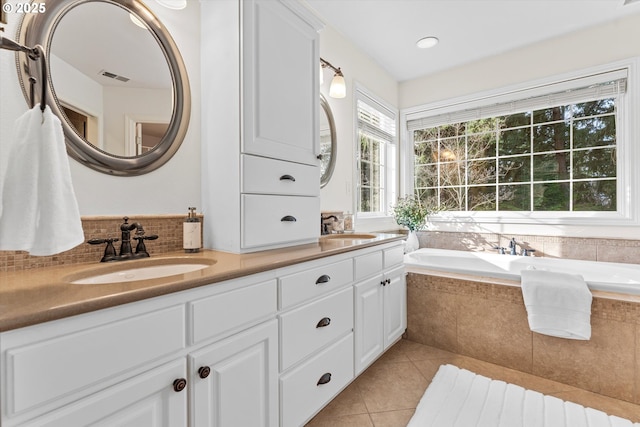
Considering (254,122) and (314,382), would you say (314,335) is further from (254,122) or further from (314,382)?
(254,122)

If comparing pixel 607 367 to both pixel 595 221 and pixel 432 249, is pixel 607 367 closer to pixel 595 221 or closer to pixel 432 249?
pixel 595 221

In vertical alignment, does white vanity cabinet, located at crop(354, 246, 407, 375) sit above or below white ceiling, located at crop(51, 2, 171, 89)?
below

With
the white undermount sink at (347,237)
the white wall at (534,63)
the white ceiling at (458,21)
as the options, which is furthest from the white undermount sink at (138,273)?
the white wall at (534,63)

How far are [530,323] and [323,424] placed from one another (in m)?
1.37

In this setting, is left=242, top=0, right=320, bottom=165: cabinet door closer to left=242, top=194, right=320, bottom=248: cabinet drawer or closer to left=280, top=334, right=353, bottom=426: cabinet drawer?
left=242, top=194, right=320, bottom=248: cabinet drawer

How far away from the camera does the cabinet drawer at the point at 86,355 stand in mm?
603

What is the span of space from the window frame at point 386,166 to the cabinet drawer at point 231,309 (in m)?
1.73

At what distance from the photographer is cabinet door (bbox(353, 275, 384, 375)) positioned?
65.5 inches

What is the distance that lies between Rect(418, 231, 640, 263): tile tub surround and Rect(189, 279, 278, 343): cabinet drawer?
8.34 feet

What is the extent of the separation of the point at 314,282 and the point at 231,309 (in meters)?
0.45

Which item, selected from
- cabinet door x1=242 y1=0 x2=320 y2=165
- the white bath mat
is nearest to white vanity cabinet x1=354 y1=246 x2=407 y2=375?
the white bath mat

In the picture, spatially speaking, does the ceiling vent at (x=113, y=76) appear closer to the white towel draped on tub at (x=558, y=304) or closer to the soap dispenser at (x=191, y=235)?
the soap dispenser at (x=191, y=235)

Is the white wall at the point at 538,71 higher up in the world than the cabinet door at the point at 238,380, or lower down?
higher up

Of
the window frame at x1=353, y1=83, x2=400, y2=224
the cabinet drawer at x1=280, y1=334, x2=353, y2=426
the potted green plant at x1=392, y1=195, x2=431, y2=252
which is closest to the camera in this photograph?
the cabinet drawer at x1=280, y1=334, x2=353, y2=426
